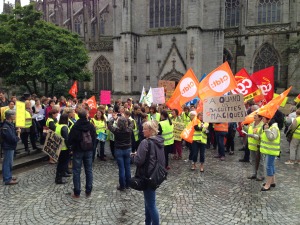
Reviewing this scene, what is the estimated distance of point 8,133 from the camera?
7090mm

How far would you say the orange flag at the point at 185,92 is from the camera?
9.77 metres

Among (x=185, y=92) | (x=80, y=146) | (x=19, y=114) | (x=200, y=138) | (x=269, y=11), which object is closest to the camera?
(x=80, y=146)

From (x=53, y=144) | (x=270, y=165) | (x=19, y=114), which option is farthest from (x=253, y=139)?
(x=19, y=114)

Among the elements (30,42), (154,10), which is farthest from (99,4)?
(30,42)

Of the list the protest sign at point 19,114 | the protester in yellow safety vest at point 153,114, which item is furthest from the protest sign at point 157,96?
the protest sign at point 19,114

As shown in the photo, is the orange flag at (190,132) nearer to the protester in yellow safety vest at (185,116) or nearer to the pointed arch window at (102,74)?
the protester in yellow safety vest at (185,116)

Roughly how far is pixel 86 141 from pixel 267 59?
27222 mm

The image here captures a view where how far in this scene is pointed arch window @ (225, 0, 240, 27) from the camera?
30.4 metres

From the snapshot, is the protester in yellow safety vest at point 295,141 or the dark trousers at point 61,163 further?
the protester in yellow safety vest at point 295,141

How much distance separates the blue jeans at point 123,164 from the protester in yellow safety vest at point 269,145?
343cm

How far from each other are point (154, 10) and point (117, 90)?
9892 mm

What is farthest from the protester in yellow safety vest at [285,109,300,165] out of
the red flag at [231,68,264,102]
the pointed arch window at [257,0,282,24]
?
the pointed arch window at [257,0,282,24]

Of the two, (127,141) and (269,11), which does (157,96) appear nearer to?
(127,141)

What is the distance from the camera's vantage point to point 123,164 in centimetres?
675
